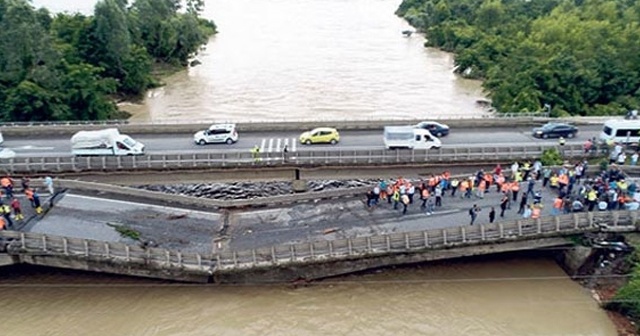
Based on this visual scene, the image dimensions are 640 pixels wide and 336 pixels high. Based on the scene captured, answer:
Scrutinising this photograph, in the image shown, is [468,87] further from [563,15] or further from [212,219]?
[212,219]

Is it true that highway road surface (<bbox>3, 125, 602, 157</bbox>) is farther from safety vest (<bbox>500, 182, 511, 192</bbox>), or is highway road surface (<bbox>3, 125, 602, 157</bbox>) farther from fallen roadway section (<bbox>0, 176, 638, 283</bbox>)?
fallen roadway section (<bbox>0, 176, 638, 283</bbox>)

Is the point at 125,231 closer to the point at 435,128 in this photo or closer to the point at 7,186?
the point at 7,186

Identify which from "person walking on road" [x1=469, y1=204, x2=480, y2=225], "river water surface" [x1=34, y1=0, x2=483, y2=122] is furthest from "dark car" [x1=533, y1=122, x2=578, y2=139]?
"river water surface" [x1=34, y1=0, x2=483, y2=122]

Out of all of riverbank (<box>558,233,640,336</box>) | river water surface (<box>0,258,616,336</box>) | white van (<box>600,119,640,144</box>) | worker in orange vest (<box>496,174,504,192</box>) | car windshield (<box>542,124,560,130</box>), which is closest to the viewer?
river water surface (<box>0,258,616,336</box>)

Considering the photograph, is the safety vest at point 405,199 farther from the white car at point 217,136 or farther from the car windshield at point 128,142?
the car windshield at point 128,142

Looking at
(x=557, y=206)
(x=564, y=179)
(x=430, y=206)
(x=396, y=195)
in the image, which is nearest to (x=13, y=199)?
(x=396, y=195)

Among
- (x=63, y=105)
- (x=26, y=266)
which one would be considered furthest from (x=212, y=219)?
→ (x=63, y=105)

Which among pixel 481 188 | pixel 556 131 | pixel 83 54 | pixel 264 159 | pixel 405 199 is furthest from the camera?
pixel 83 54
